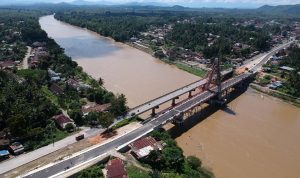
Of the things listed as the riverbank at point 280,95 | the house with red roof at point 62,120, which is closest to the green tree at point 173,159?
the house with red roof at point 62,120

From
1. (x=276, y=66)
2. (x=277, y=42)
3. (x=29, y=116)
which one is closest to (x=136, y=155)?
(x=29, y=116)

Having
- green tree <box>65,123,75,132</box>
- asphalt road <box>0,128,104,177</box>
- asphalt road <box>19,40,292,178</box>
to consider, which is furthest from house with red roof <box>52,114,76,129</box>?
asphalt road <box>19,40,292,178</box>

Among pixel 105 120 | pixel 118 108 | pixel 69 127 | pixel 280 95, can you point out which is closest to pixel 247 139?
pixel 118 108

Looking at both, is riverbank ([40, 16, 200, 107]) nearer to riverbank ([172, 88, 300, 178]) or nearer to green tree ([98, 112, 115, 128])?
green tree ([98, 112, 115, 128])

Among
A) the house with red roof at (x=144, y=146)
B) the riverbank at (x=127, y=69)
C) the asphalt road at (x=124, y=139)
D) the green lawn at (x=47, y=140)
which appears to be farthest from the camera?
the riverbank at (x=127, y=69)

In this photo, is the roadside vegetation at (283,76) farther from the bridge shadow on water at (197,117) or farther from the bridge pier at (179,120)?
the bridge pier at (179,120)

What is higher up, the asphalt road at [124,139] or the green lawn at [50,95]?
the asphalt road at [124,139]

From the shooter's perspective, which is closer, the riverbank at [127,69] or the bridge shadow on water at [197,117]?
the bridge shadow on water at [197,117]

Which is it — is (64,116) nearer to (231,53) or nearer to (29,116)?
(29,116)
